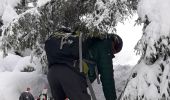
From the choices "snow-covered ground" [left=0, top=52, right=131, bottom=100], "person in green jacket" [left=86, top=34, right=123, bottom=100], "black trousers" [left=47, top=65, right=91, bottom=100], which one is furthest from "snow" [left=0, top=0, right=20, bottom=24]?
"black trousers" [left=47, top=65, right=91, bottom=100]

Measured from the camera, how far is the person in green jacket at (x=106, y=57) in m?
5.66

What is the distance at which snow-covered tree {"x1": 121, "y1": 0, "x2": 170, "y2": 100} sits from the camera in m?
4.63

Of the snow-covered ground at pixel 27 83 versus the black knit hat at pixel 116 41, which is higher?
the black knit hat at pixel 116 41

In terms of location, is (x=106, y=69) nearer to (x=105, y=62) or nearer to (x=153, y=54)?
(x=105, y=62)

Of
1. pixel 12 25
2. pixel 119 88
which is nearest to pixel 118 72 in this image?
pixel 119 88

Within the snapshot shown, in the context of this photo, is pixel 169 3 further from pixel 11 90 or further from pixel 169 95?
pixel 11 90

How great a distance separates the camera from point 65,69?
5.30 metres

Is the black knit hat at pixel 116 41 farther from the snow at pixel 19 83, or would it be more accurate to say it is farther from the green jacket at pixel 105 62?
the snow at pixel 19 83

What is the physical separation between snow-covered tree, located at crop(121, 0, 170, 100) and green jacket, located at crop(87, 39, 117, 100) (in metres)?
0.63

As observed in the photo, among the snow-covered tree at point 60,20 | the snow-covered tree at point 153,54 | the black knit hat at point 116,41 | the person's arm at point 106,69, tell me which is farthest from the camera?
the black knit hat at point 116,41

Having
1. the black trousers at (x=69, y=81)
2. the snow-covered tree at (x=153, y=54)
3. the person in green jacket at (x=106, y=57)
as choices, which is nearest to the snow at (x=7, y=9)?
the person in green jacket at (x=106, y=57)

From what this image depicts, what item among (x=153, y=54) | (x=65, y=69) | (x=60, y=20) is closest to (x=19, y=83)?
(x=60, y=20)

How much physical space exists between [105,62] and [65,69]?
0.67m

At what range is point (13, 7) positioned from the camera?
30.3 ft
